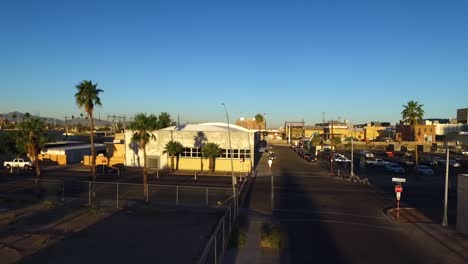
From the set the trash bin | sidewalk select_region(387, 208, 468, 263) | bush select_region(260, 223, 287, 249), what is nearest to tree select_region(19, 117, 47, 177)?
bush select_region(260, 223, 287, 249)

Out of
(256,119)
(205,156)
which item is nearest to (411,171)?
(205,156)

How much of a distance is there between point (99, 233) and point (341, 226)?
14.6 m

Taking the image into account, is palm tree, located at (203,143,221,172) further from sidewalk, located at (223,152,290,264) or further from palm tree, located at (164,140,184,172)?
sidewalk, located at (223,152,290,264)

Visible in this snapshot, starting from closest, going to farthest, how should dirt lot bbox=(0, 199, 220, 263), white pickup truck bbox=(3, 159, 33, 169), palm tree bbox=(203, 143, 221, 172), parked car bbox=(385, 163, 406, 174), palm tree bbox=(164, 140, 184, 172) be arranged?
dirt lot bbox=(0, 199, 220, 263) → palm tree bbox=(203, 143, 221, 172) → palm tree bbox=(164, 140, 184, 172) → white pickup truck bbox=(3, 159, 33, 169) → parked car bbox=(385, 163, 406, 174)

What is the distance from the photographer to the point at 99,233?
23203 mm

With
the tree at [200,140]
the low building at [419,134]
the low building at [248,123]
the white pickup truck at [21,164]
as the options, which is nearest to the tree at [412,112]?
the tree at [200,140]

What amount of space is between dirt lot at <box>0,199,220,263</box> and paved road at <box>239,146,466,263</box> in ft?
17.0

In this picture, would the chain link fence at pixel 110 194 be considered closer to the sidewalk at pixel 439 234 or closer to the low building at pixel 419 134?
the sidewalk at pixel 439 234

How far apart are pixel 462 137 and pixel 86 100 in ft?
103

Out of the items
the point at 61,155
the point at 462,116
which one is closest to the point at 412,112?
the point at 61,155

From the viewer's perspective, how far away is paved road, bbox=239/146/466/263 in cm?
1903

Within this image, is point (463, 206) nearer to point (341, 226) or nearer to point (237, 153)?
point (341, 226)

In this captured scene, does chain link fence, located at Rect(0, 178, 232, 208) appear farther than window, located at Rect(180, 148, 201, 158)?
No

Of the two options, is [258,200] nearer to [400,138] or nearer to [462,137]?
[462,137]
